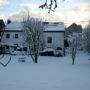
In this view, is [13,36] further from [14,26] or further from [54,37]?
[54,37]

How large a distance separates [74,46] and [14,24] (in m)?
29.8

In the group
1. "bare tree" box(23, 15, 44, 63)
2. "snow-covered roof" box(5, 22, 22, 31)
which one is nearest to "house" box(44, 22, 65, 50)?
"snow-covered roof" box(5, 22, 22, 31)

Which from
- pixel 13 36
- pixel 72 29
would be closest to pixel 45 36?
pixel 13 36

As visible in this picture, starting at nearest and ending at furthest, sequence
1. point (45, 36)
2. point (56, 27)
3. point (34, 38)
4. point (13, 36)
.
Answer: point (34, 38), point (45, 36), point (56, 27), point (13, 36)

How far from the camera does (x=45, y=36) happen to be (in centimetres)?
4859

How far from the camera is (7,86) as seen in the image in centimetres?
1016

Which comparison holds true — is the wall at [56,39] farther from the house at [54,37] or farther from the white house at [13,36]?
the white house at [13,36]

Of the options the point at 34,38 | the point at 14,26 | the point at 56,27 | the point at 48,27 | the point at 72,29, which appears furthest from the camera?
the point at 72,29

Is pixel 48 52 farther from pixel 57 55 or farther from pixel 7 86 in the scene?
pixel 7 86

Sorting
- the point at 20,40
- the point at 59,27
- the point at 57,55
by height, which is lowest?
the point at 57,55

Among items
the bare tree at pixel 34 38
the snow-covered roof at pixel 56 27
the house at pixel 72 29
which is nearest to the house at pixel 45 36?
the snow-covered roof at pixel 56 27

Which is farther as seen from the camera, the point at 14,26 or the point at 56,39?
the point at 14,26

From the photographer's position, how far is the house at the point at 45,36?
48.8 m

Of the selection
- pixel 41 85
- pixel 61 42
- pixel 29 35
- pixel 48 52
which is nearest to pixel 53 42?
pixel 61 42
